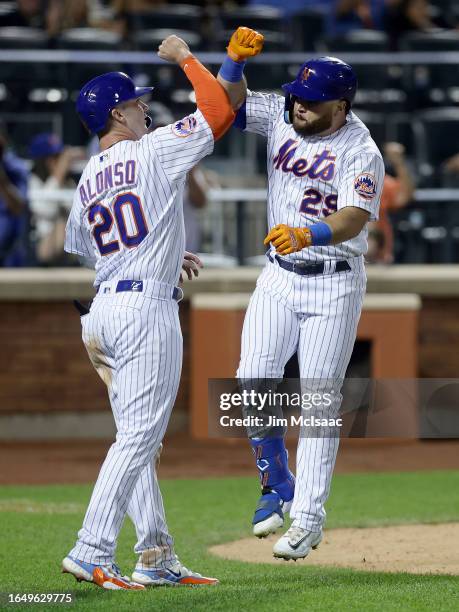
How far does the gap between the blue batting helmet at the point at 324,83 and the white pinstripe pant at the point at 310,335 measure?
726 mm

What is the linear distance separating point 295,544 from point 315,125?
70.8 inches

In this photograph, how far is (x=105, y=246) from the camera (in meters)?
5.45

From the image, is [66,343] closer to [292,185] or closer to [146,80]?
[146,80]

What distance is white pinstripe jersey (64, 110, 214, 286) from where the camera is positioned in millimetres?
5363

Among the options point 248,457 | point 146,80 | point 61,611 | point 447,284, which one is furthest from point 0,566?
point 146,80

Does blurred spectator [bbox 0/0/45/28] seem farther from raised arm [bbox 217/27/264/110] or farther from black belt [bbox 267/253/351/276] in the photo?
black belt [bbox 267/253/351/276]

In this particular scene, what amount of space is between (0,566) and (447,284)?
6.25 metres

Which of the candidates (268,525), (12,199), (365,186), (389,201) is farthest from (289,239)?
(389,201)

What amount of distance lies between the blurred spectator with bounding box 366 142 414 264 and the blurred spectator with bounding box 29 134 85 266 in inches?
105

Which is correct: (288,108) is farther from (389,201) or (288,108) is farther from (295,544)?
(389,201)

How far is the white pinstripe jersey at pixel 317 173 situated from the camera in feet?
18.6

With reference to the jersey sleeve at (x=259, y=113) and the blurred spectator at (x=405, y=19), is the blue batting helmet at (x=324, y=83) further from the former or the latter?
the blurred spectator at (x=405, y=19)

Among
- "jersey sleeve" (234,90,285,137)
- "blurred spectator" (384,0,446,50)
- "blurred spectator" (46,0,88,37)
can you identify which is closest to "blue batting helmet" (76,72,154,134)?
"jersey sleeve" (234,90,285,137)

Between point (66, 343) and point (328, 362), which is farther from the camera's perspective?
point (66, 343)
